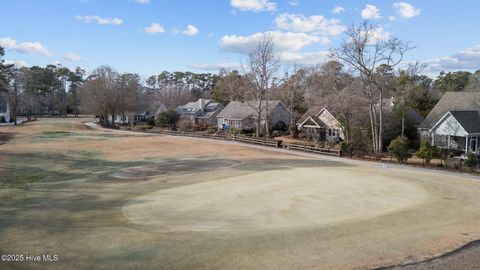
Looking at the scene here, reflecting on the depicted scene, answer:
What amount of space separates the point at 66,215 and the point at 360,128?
3364 cm

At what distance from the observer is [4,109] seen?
100562 mm

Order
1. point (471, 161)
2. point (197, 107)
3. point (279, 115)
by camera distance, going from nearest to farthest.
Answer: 1. point (471, 161)
2. point (279, 115)
3. point (197, 107)

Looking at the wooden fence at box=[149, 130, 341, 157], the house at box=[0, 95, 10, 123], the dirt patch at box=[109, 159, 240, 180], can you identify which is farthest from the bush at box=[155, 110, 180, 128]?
the house at box=[0, 95, 10, 123]

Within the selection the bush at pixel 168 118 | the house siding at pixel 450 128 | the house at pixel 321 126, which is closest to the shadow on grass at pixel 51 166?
the house at pixel 321 126

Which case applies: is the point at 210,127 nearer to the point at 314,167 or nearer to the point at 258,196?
the point at 314,167

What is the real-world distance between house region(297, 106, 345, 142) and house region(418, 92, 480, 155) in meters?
11.0

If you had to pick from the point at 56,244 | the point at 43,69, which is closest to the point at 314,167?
the point at 56,244

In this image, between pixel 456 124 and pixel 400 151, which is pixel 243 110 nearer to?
pixel 456 124

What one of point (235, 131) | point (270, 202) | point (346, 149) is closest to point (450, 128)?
point (346, 149)

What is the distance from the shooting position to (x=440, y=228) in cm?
1477

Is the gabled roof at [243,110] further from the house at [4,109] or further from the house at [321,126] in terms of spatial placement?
the house at [4,109]

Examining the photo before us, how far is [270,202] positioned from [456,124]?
2753 cm

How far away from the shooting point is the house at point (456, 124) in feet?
123

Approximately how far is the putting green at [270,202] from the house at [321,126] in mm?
26168
